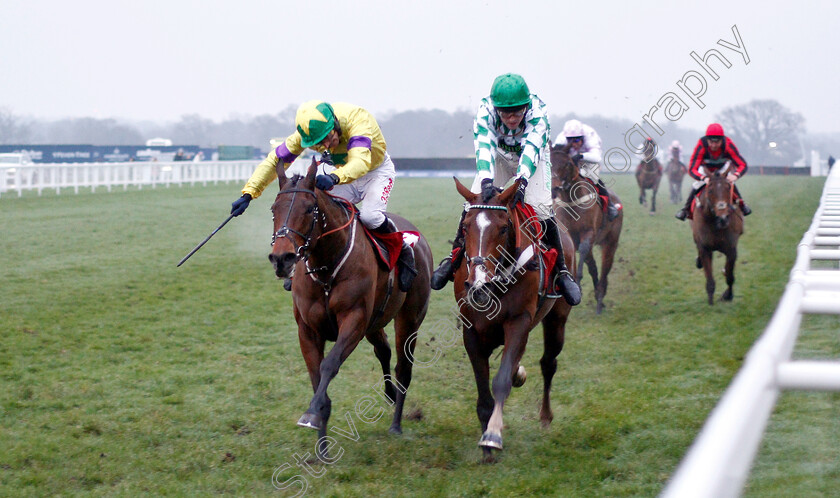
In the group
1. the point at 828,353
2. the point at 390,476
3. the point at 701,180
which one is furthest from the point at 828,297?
the point at 701,180

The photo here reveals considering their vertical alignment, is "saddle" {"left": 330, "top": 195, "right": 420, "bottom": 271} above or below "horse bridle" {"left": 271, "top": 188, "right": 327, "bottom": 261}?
below

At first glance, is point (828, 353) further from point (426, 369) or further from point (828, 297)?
point (426, 369)

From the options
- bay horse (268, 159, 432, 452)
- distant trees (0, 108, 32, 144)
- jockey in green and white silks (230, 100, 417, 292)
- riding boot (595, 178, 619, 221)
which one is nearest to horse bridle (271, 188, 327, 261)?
bay horse (268, 159, 432, 452)

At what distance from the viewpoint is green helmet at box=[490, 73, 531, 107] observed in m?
4.85

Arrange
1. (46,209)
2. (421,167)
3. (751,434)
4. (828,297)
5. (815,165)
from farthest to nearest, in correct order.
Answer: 1. (815,165)
2. (421,167)
3. (46,209)
4. (828,297)
5. (751,434)

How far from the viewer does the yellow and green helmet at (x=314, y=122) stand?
484 cm

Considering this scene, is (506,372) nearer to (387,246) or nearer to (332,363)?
(332,363)

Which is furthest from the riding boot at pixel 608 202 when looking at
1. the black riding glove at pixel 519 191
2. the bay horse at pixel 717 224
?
the black riding glove at pixel 519 191

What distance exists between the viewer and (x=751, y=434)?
1.30 m

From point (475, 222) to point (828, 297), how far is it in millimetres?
2327

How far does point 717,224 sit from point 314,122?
582cm

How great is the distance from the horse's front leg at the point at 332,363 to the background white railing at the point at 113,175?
1795 centimetres

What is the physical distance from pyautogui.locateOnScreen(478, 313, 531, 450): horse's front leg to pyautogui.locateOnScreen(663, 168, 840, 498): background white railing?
2258 millimetres

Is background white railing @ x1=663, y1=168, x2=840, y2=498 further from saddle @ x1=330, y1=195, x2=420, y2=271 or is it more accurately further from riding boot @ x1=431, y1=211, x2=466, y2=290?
saddle @ x1=330, y1=195, x2=420, y2=271
